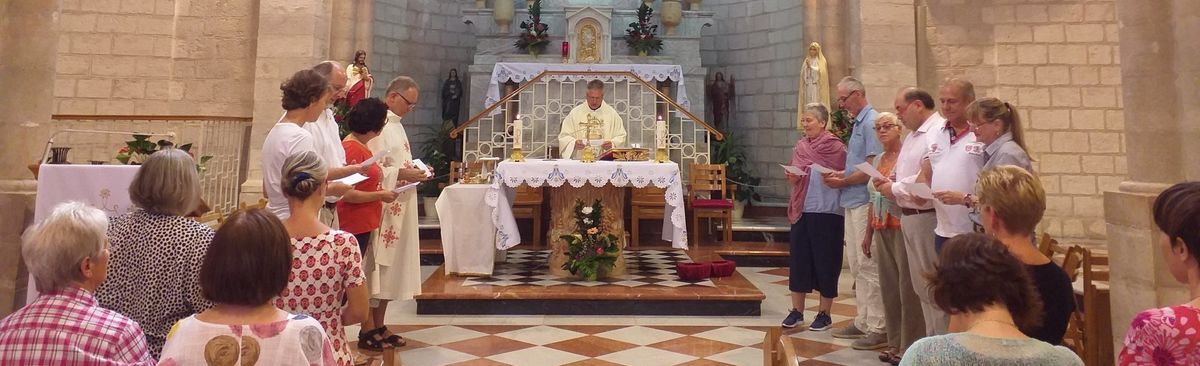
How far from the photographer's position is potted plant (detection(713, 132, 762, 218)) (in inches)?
366

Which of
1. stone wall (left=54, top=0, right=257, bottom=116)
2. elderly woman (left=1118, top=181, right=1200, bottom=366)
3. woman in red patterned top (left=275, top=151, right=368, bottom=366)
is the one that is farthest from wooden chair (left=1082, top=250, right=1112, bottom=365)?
stone wall (left=54, top=0, right=257, bottom=116)

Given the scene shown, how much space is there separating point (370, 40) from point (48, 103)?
5.28m

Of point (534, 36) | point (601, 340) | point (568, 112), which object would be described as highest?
point (534, 36)

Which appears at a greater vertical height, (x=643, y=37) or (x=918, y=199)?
(x=643, y=37)

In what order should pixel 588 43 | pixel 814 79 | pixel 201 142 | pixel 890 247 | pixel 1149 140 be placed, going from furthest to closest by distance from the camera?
1. pixel 588 43
2. pixel 814 79
3. pixel 201 142
4. pixel 890 247
5. pixel 1149 140

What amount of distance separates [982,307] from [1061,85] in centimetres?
707

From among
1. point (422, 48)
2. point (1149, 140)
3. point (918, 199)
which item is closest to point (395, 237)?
point (918, 199)

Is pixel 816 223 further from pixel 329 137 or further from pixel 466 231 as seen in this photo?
pixel 329 137

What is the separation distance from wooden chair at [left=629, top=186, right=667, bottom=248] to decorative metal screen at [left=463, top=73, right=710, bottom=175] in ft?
4.07

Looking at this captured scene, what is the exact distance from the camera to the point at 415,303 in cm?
507

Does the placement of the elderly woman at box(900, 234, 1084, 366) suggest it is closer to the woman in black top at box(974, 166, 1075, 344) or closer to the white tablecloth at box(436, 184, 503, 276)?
the woman in black top at box(974, 166, 1075, 344)

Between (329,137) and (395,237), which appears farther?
(395,237)

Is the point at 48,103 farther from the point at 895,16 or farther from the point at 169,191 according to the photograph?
the point at 895,16

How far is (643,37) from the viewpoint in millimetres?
10477
